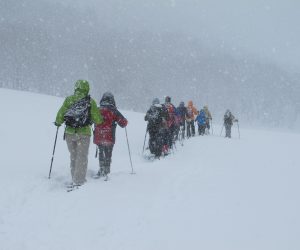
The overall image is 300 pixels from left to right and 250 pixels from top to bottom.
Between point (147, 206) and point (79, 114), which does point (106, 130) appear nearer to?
point (79, 114)

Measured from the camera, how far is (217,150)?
16.2m

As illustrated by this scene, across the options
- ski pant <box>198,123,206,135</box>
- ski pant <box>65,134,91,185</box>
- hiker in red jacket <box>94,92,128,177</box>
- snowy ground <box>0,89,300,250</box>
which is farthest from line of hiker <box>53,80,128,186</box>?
ski pant <box>198,123,206,135</box>

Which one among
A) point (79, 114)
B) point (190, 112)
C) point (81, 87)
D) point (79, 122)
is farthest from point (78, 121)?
point (190, 112)

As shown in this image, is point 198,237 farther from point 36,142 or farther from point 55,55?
point 55,55

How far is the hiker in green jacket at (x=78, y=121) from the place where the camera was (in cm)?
776

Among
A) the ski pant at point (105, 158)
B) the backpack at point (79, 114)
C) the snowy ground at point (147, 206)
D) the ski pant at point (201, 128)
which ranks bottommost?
the snowy ground at point (147, 206)

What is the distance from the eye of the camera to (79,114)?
7723 millimetres

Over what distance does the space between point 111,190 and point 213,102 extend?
392 feet

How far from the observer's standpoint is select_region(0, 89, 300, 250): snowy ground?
532cm

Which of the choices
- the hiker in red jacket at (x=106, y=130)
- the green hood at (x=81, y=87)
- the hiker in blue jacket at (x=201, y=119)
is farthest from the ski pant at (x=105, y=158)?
the hiker in blue jacket at (x=201, y=119)

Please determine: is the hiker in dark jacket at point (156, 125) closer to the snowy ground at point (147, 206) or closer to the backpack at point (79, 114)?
the snowy ground at point (147, 206)

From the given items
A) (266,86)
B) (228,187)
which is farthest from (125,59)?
(228,187)

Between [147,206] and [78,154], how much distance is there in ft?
6.63

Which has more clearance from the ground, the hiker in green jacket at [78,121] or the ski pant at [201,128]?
the ski pant at [201,128]
